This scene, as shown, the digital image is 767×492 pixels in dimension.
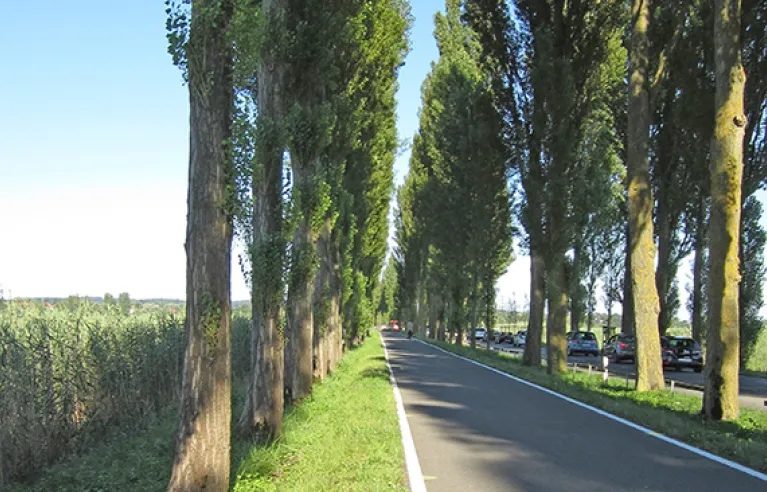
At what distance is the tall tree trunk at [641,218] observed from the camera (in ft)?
52.2

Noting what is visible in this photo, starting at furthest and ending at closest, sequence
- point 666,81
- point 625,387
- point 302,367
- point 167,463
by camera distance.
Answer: point 666,81 → point 625,387 → point 302,367 → point 167,463

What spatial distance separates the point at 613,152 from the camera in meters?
26.9

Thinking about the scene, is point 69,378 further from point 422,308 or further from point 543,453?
point 422,308

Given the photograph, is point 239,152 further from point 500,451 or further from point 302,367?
point 302,367

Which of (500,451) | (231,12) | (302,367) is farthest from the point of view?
(302,367)

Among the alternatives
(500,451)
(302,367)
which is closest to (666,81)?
(302,367)

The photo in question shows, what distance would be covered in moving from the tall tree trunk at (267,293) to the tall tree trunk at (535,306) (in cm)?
1609

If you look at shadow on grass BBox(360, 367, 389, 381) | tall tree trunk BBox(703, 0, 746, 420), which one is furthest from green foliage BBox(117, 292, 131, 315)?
tall tree trunk BBox(703, 0, 746, 420)

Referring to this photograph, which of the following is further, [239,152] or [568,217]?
[568,217]

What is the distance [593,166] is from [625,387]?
9.99 metres

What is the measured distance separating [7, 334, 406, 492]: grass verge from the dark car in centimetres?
2069

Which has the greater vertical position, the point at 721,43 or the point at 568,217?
the point at 721,43

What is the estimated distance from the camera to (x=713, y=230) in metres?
11.9

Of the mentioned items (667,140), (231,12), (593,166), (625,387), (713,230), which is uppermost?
(667,140)
